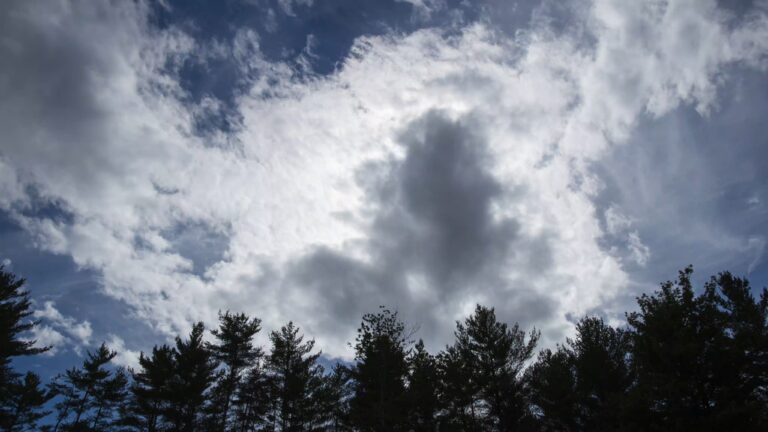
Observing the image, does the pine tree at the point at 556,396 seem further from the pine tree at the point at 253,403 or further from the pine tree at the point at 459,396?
the pine tree at the point at 253,403

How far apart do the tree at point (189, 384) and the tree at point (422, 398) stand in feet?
44.8

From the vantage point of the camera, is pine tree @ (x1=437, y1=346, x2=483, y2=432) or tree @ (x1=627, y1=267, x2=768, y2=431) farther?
pine tree @ (x1=437, y1=346, x2=483, y2=432)

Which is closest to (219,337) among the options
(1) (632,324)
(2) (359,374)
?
(2) (359,374)

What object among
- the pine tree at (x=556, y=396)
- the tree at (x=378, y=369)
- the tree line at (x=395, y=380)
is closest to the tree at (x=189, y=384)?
the tree line at (x=395, y=380)

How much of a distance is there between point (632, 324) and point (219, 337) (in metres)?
25.8

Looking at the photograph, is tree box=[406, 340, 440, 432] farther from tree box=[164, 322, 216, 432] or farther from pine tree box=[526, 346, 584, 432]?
tree box=[164, 322, 216, 432]

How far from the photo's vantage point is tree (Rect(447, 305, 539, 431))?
23625mm

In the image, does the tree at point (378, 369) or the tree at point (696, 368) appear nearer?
the tree at point (696, 368)

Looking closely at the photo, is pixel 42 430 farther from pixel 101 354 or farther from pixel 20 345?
pixel 20 345

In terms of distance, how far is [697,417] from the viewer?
49.0 feet

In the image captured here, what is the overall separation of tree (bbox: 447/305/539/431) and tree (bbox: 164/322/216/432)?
658 inches

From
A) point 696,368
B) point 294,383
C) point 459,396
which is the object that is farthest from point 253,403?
point 696,368

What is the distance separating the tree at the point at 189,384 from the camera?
25625mm

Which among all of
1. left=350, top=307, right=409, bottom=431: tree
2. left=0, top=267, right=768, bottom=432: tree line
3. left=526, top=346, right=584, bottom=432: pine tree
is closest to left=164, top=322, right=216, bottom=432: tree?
left=0, top=267, right=768, bottom=432: tree line
